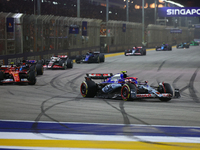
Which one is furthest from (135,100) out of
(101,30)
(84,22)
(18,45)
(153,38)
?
(153,38)

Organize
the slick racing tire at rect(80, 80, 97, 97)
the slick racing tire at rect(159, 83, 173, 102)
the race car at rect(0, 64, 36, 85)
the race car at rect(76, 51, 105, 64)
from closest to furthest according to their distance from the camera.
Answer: the slick racing tire at rect(159, 83, 173, 102) < the slick racing tire at rect(80, 80, 97, 97) < the race car at rect(0, 64, 36, 85) < the race car at rect(76, 51, 105, 64)

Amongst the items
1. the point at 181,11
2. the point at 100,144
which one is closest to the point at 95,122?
the point at 100,144

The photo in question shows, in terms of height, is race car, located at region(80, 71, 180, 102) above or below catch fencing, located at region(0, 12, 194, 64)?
below

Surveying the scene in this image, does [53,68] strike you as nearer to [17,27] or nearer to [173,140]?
[17,27]

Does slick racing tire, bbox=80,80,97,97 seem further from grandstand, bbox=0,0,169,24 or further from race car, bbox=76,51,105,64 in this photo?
grandstand, bbox=0,0,169,24

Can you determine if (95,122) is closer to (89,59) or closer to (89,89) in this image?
(89,89)

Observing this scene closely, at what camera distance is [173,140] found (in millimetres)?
6879

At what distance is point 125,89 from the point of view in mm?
11773

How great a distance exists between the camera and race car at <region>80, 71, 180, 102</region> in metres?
11.6

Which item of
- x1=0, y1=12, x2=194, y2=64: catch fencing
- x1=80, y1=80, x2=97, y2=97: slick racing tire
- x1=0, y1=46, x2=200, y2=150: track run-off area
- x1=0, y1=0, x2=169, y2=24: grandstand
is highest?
x1=0, y1=0, x2=169, y2=24: grandstand

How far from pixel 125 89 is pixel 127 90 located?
137mm

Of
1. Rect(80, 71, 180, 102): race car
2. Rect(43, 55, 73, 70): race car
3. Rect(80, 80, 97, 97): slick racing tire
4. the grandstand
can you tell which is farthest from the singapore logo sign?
Rect(80, 80, 97, 97): slick racing tire

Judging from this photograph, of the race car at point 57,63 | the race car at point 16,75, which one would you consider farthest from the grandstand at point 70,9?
the race car at point 16,75

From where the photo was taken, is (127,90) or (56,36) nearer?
(127,90)
